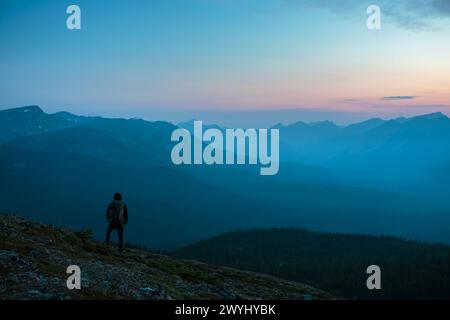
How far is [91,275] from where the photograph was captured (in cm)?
2470

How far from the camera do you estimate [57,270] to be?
78.0 feet

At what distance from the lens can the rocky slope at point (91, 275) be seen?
21266 millimetres

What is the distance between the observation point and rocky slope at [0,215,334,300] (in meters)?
21.3
